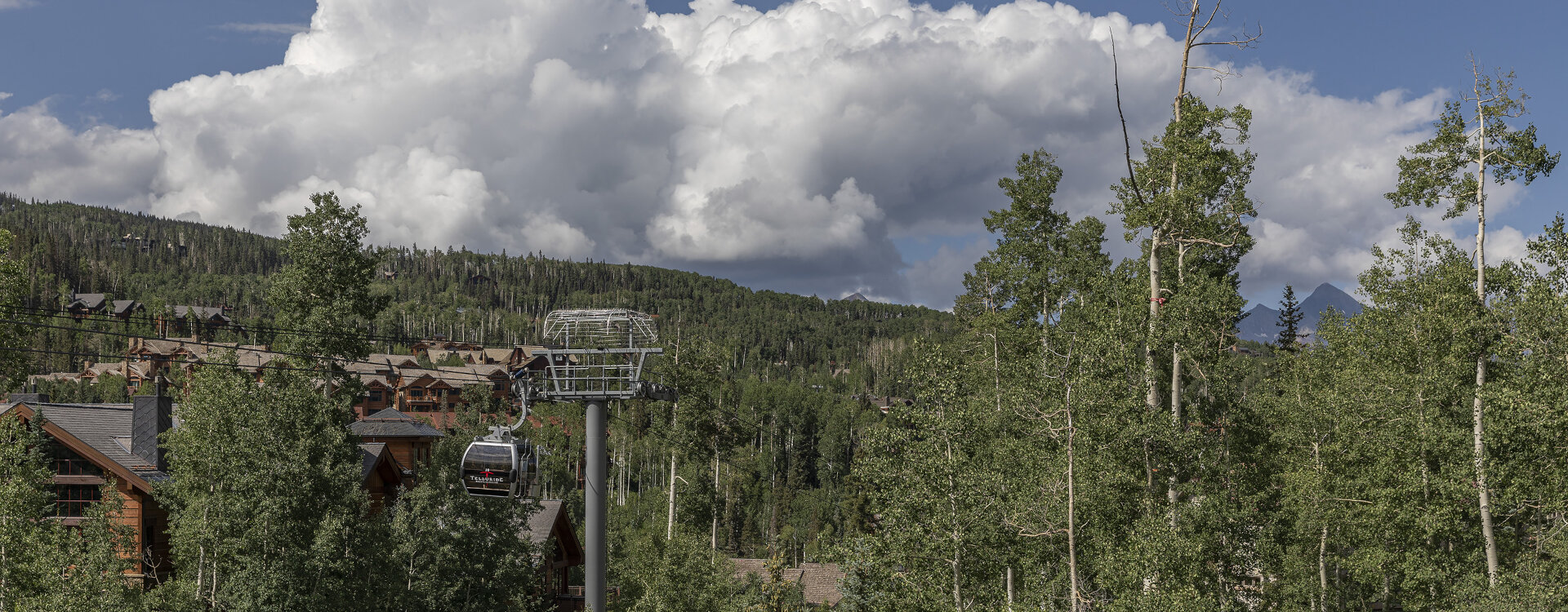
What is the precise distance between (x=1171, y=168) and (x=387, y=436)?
3892 cm

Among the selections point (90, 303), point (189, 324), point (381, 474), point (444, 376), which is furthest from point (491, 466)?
point (90, 303)

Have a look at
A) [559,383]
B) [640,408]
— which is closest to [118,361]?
[640,408]

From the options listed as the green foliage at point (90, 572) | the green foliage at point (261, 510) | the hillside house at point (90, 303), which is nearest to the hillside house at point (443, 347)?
the hillside house at point (90, 303)

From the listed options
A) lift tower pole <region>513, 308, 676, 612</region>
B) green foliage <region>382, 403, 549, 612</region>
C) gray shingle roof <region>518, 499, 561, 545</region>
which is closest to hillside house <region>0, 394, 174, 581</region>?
green foliage <region>382, 403, 549, 612</region>

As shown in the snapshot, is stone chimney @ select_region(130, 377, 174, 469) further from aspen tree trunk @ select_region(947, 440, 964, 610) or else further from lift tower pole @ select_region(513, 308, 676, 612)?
aspen tree trunk @ select_region(947, 440, 964, 610)

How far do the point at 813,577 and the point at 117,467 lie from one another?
40.9 meters

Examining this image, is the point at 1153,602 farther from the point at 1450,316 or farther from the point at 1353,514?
the point at 1450,316

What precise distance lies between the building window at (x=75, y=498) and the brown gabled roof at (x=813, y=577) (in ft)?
93.6

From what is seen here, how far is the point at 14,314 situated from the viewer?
37281mm

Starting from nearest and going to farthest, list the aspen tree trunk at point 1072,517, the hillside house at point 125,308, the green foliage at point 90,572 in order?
the aspen tree trunk at point 1072,517 → the green foliage at point 90,572 → the hillside house at point 125,308

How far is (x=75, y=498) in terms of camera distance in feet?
116

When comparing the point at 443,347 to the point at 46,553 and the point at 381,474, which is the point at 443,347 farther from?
the point at 46,553

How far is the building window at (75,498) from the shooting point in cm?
3534

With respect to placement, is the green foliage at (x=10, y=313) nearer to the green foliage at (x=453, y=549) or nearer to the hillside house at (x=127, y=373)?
the green foliage at (x=453, y=549)
